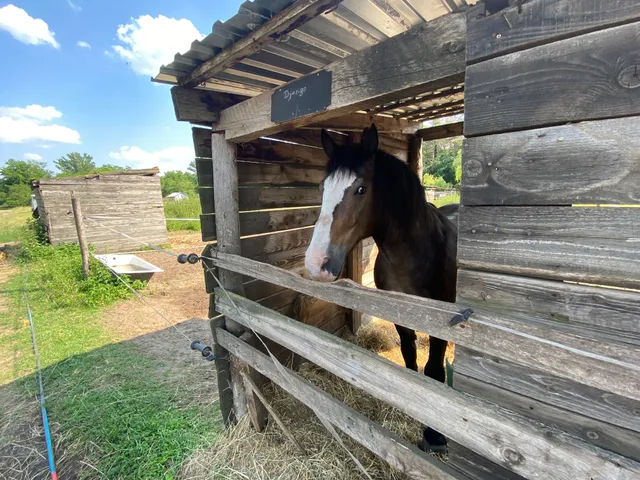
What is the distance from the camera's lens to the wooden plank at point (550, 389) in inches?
31.1

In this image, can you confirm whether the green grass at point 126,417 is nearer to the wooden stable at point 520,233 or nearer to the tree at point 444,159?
the wooden stable at point 520,233

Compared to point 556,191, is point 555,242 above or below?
below

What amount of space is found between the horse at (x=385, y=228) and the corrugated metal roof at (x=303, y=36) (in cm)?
50

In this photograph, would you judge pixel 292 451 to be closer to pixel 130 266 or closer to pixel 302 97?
pixel 302 97

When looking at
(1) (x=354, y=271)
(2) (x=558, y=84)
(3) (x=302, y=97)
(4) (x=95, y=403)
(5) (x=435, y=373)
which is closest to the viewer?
(2) (x=558, y=84)

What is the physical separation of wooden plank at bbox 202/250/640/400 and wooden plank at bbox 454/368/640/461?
14 cm

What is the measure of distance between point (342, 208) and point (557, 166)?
1.08 m

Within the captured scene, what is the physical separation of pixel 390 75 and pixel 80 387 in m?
4.29

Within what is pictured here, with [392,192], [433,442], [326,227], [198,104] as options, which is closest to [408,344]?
[433,442]

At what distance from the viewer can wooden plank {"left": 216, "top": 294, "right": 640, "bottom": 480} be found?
32.6 inches

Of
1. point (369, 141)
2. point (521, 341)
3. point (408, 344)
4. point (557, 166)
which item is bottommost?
point (408, 344)

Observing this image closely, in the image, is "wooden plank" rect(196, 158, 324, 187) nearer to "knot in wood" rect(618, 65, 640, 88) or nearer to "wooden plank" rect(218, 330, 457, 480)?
"wooden plank" rect(218, 330, 457, 480)

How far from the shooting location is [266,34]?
1.40 m

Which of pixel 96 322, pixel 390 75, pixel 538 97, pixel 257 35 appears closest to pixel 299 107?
pixel 257 35
